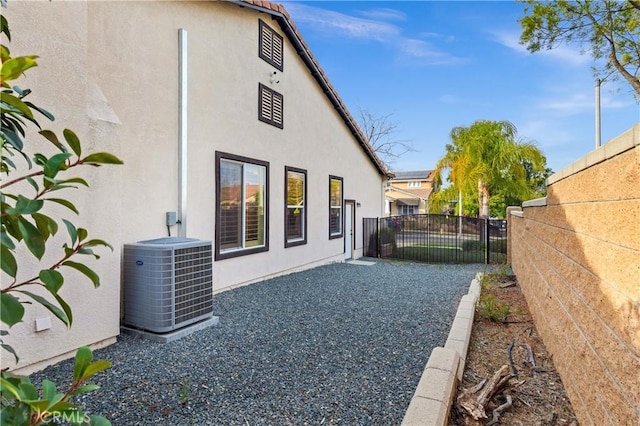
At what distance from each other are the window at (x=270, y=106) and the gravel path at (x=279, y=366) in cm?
404

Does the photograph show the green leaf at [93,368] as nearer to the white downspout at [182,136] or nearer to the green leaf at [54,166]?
the green leaf at [54,166]

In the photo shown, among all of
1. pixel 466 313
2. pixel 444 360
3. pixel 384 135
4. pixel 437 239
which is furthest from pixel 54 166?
pixel 384 135

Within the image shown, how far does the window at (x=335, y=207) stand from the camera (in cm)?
1138

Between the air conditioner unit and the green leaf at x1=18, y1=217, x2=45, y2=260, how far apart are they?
343cm

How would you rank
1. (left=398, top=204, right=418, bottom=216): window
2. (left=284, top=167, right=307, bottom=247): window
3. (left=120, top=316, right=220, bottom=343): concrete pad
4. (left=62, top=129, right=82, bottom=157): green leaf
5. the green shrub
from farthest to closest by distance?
(left=398, top=204, right=418, bottom=216): window → the green shrub → (left=284, top=167, right=307, bottom=247): window → (left=120, top=316, right=220, bottom=343): concrete pad → (left=62, top=129, right=82, bottom=157): green leaf

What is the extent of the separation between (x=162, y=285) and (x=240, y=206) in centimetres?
316

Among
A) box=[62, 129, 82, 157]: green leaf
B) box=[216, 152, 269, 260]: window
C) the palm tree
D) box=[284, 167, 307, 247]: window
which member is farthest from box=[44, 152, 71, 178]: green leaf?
the palm tree

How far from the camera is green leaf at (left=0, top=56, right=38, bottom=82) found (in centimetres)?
89

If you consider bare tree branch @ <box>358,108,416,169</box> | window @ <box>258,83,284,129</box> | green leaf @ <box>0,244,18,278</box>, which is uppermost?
bare tree branch @ <box>358,108,416,169</box>

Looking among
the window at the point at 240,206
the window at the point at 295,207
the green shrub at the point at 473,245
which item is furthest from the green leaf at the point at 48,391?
the green shrub at the point at 473,245

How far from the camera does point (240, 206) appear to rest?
285 inches

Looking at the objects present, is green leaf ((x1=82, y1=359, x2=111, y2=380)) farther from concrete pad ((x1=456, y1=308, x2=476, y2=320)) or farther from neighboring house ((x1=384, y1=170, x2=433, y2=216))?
neighboring house ((x1=384, y1=170, x2=433, y2=216))

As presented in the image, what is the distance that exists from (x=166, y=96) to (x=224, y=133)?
4.55ft

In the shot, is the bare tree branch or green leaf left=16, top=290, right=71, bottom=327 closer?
green leaf left=16, top=290, right=71, bottom=327
